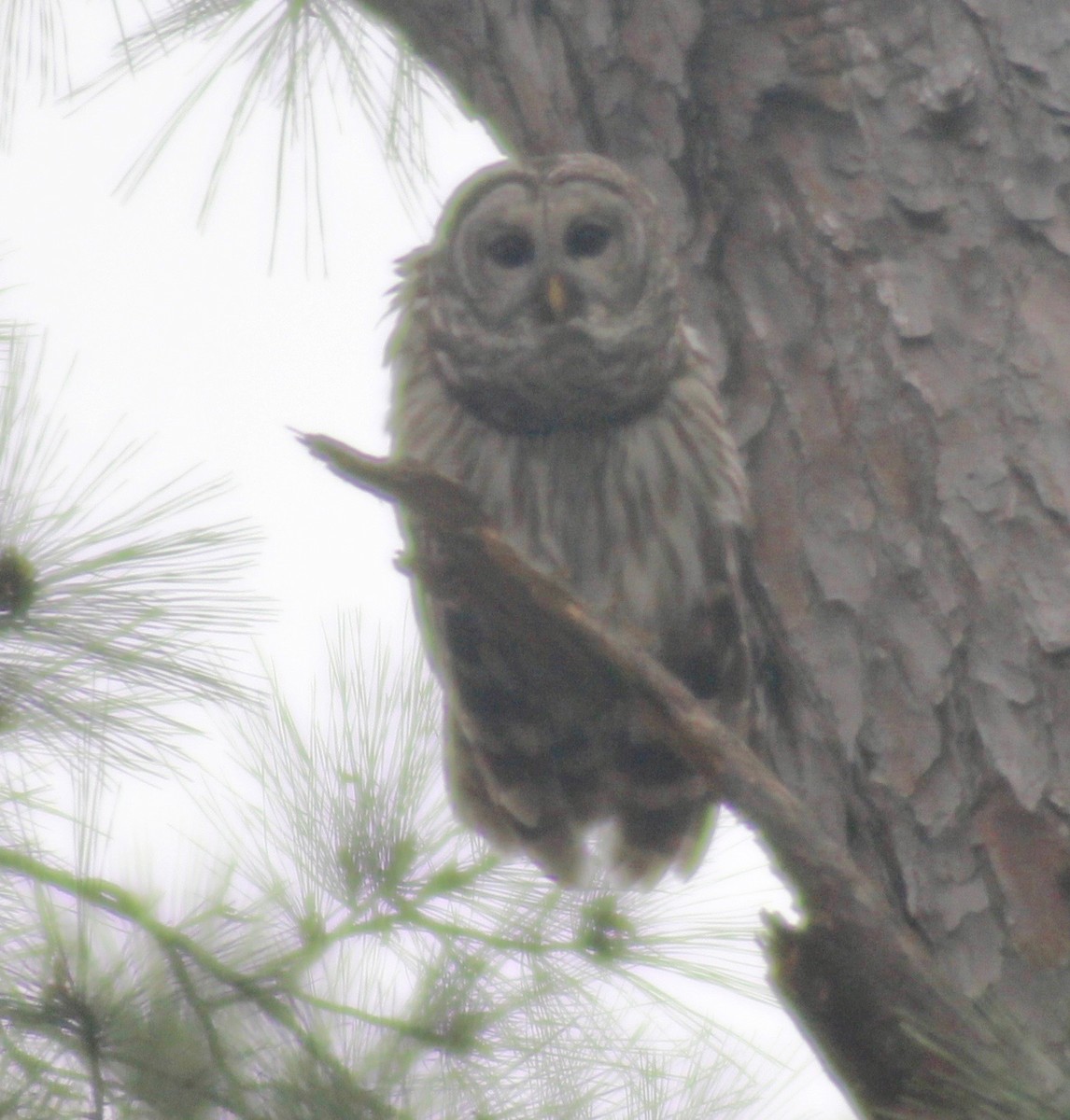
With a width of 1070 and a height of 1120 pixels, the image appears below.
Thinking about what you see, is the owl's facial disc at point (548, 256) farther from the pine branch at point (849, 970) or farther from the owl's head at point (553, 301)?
the pine branch at point (849, 970)

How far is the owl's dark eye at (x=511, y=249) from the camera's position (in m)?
3.03

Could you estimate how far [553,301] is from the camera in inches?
116

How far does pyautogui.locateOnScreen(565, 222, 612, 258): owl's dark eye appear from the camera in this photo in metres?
2.96

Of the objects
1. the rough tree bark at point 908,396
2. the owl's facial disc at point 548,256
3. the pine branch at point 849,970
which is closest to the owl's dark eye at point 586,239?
the owl's facial disc at point 548,256

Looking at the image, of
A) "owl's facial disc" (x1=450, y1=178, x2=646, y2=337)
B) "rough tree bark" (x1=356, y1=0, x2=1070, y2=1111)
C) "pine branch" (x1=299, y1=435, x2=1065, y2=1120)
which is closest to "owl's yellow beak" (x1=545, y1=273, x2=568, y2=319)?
"owl's facial disc" (x1=450, y1=178, x2=646, y2=337)

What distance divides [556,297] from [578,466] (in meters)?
0.32

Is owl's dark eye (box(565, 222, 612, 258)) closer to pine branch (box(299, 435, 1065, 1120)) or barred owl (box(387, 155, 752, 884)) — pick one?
barred owl (box(387, 155, 752, 884))

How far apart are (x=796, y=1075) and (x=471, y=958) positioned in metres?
0.63

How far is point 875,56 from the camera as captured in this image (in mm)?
2154

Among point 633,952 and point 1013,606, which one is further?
point 633,952

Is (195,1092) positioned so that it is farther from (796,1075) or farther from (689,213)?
(689,213)

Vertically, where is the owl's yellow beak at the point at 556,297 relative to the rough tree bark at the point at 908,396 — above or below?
above

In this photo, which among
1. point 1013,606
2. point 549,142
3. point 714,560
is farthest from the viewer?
point 714,560

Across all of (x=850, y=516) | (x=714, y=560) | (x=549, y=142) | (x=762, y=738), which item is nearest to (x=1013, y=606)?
(x=850, y=516)
